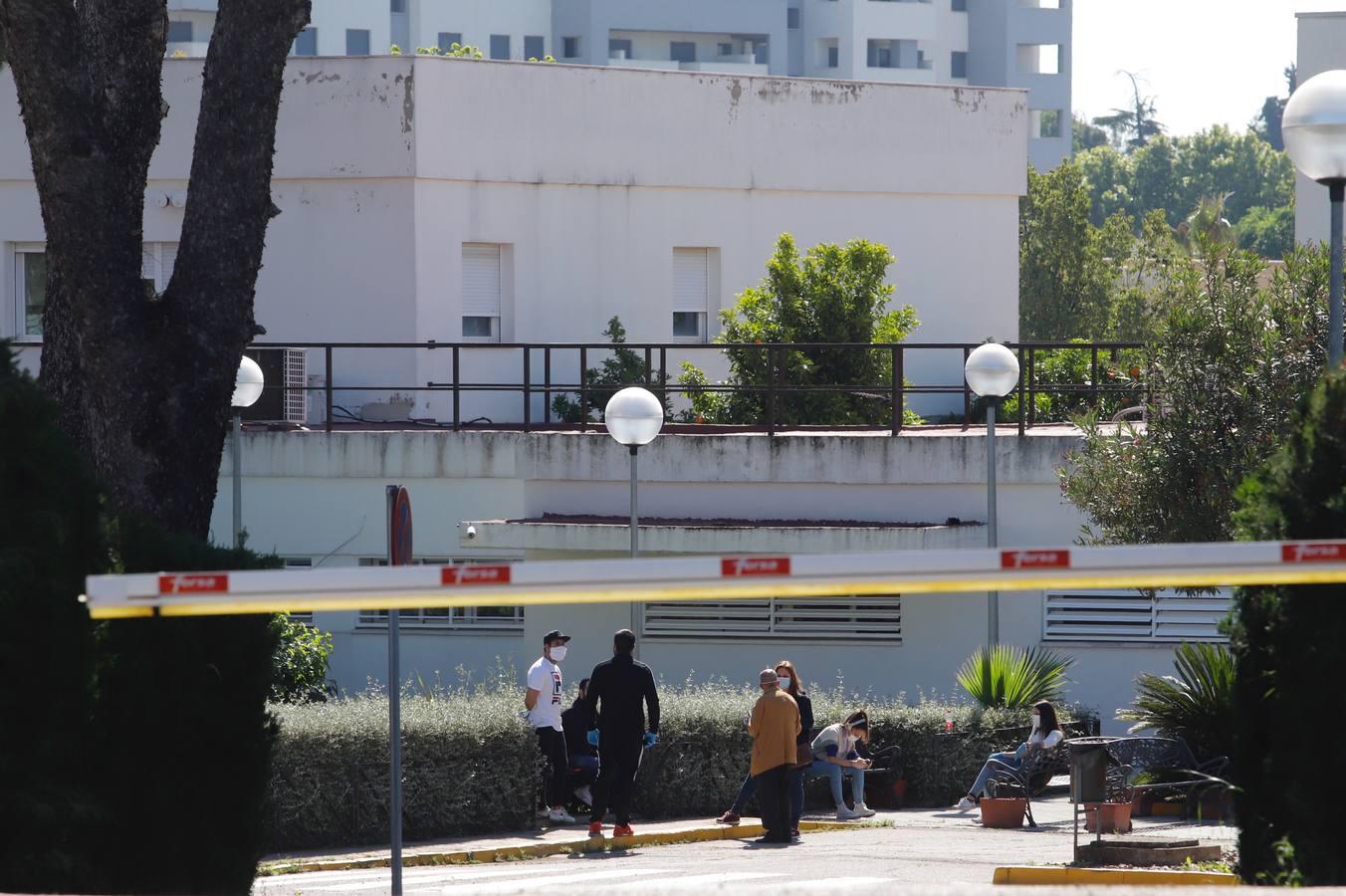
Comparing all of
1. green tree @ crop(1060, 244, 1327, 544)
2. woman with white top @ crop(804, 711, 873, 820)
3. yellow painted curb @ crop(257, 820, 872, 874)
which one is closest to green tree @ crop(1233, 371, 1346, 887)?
green tree @ crop(1060, 244, 1327, 544)

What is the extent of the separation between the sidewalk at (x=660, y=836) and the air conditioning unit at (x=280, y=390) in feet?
30.1

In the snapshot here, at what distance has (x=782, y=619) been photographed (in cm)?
2198

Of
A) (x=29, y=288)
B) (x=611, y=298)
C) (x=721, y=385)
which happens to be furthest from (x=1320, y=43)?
(x=29, y=288)

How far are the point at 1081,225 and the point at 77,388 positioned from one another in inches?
1809

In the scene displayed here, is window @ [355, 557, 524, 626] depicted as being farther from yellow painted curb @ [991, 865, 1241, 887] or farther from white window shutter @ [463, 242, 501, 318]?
yellow painted curb @ [991, 865, 1241, 887]

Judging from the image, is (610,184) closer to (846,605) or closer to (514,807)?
(846,605)

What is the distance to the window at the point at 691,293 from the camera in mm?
28938

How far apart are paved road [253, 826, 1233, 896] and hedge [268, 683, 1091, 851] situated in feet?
3.78

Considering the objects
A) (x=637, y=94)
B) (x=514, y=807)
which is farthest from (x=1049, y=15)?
(x=514, y=807)

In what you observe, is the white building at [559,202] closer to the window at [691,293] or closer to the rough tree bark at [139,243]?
the window at [691,293]

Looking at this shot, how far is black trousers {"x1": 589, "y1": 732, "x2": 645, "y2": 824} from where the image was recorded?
52.0ft

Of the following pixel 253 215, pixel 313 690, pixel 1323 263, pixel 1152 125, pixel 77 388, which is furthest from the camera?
pixel 1152 125

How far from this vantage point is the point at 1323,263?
15.4m

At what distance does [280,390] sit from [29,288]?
232 inches
